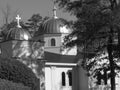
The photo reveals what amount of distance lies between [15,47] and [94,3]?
14.0 m

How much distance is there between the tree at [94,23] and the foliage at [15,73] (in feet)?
14.5

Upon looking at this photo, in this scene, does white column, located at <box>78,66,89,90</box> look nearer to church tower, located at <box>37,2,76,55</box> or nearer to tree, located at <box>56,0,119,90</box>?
church tower, located at <box>37,2,76,55</box>

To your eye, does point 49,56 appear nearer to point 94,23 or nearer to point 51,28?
point 51,28

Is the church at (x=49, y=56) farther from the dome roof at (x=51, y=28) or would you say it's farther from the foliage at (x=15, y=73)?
the foliage at (x=15, y=73)

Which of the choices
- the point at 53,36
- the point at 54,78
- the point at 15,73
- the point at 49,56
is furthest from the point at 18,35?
the point at 15,73

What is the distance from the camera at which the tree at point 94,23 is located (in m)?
27.3

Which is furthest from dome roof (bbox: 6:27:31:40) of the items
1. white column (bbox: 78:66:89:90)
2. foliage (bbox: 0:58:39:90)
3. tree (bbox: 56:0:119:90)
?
foliage (bbox: 0:58:39:90)

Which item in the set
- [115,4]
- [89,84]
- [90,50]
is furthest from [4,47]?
[115,4]

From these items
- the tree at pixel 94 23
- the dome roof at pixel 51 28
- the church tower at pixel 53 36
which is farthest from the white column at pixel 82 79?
the tree at pixel 94 23

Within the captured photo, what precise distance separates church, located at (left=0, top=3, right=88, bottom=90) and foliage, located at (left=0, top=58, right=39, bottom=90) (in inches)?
258

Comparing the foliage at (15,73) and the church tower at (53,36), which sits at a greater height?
the church tower at (53,36)

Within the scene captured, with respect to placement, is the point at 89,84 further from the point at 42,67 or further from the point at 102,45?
the point at 102,45

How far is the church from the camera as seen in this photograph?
39719mm

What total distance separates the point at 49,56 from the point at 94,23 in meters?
20.3
